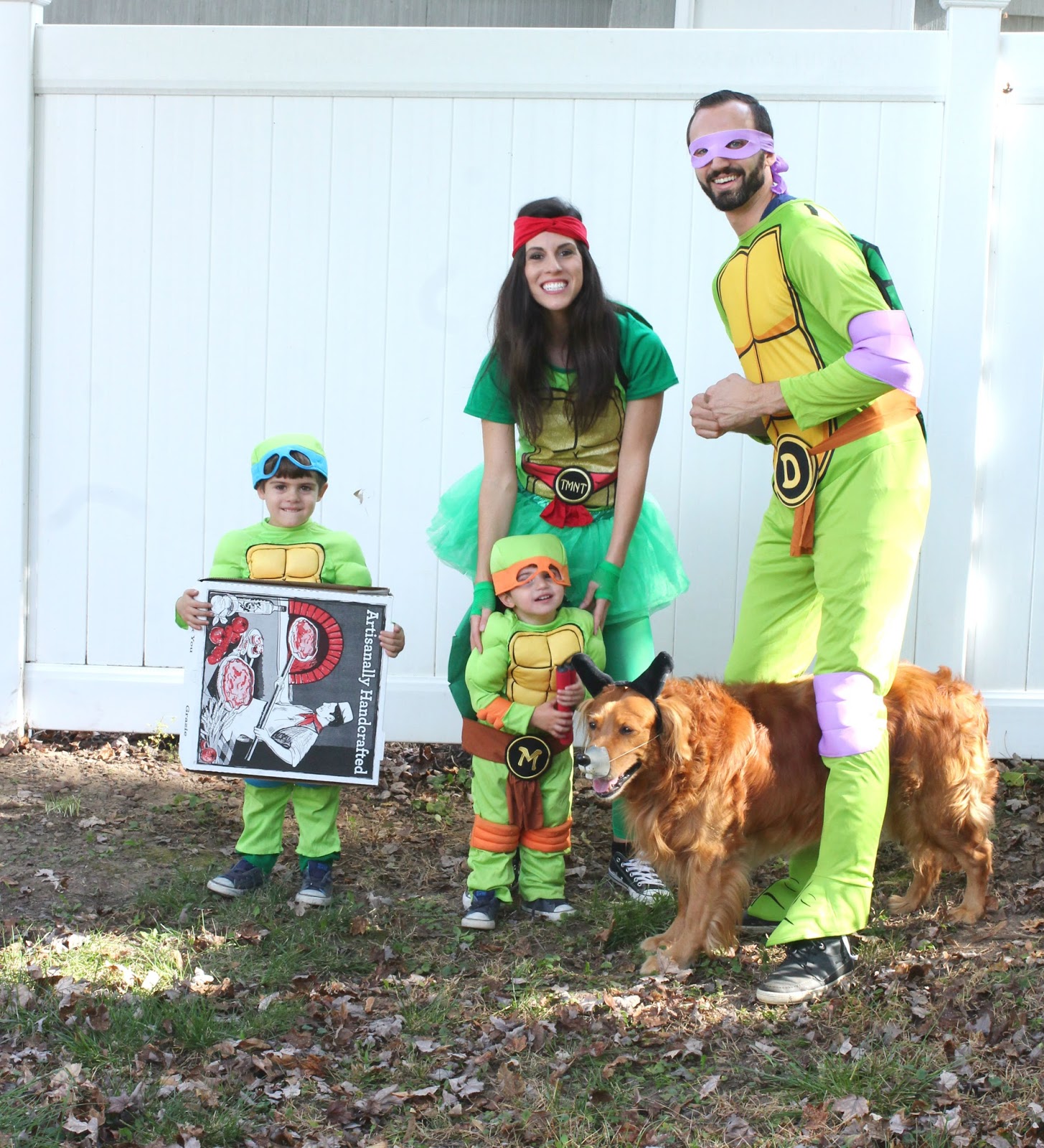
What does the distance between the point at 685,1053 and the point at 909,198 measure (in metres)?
3.89

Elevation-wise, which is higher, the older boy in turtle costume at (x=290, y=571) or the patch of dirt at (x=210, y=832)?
the older boy in turtle costume at (x=290, y=571)

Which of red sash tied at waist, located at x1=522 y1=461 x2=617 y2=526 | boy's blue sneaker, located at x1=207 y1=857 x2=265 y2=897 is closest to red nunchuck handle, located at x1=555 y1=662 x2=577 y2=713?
red sash tied at waist, located at x1=522 y1=461 x2=617 y2=526

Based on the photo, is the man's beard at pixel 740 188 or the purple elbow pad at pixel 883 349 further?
the man's beard at pixel 740 188

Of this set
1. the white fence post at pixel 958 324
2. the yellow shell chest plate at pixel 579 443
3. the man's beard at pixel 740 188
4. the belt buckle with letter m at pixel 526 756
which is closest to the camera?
the man's beard at pixel 740 188

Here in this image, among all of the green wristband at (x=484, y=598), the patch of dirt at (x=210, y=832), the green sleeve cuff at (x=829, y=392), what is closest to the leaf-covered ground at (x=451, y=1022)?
the patch of dirt at (x=210, y=832)

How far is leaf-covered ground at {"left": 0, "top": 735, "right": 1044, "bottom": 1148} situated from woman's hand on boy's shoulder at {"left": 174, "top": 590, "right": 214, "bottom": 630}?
100cm

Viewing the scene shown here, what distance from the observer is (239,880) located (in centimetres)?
432

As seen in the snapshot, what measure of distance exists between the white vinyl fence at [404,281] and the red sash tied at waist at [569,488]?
1.43 m

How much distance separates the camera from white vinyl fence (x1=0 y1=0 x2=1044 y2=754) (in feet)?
17.5

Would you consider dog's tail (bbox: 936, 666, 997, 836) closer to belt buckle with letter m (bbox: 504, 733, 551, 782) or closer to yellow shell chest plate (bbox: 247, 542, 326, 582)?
belt buckle with letter m (bbox: 504, 733, 551, 782)

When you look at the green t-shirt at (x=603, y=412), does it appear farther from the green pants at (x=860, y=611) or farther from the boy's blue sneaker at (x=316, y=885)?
the boy's blue sneaker at (x=316, y=885)

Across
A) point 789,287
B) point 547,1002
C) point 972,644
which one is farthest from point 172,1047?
point 972,644

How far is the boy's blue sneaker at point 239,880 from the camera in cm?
429

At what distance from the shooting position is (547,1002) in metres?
3.54
